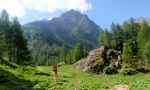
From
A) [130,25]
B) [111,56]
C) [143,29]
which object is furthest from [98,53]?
[130,25]

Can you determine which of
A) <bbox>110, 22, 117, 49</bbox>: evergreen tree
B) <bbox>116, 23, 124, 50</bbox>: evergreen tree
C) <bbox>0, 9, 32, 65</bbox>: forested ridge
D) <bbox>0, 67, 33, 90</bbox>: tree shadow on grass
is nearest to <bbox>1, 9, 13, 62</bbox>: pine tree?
<bbox>0, 9, 32, 65</bbox>: forested ridge

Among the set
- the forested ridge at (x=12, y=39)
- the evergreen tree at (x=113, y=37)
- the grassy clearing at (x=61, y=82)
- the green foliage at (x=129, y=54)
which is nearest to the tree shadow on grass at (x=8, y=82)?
the grassy clearing at (x=61, y=82)

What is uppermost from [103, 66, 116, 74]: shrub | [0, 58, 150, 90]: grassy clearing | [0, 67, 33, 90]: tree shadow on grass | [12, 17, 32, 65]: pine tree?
[12, 17, 32, 65]: pine tree

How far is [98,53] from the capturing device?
41.4 m

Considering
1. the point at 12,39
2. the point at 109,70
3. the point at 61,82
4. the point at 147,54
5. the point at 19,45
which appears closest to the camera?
the point at 61,82

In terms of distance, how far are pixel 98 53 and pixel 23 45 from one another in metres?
32.1

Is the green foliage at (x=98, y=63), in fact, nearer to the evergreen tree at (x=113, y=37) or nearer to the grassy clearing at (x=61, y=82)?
the evergreen tree at (x=113, y=37)

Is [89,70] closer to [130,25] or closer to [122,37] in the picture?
[122,37]

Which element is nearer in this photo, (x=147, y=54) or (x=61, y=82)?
(x=61, y=82)

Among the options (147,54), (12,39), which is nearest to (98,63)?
(147,54)

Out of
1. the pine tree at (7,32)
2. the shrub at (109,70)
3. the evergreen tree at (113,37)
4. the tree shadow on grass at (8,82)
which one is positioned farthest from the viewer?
the evergreen tree at (113,37)

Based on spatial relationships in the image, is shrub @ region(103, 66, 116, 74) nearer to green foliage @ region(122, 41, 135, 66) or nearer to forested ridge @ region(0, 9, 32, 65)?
green foliage @ region(122, 41, 135, 66)

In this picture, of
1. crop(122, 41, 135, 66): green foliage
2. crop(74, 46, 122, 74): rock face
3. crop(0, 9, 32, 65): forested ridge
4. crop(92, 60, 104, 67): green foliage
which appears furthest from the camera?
crop(92, 60, 104, 67): green foliage

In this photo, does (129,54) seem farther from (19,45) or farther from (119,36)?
(19,45)
